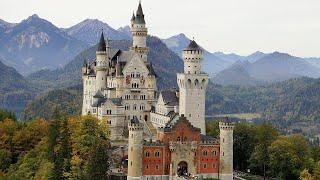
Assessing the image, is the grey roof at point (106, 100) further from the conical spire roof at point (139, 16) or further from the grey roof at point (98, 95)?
the conical spire roof at point (139, 16)

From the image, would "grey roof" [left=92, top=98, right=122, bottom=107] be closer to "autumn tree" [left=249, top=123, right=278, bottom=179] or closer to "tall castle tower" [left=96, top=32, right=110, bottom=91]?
"tall castle tower" [left=96, top=32, right=110, bottom=91]

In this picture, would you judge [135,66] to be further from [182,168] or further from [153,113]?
[182,168]

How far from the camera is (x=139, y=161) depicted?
98.1 metres

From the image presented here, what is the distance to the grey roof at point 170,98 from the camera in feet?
387

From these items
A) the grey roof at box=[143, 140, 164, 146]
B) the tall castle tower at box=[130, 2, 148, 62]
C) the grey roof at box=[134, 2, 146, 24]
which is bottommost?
the grey roof at box=[143, 140, 164, 146]

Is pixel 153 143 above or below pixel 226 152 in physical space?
above

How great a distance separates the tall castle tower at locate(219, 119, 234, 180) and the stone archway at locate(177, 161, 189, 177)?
600cm

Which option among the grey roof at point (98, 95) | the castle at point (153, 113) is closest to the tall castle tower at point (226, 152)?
the castle at point (153, 113)

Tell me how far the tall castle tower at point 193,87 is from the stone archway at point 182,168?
11.7m

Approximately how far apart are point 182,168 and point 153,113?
20.9 metres

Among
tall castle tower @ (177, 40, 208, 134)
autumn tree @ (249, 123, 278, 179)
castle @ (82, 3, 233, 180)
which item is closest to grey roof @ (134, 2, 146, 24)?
castle @ (82, 3, 233, 180)

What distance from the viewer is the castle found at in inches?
3974

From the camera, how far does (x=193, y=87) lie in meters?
113

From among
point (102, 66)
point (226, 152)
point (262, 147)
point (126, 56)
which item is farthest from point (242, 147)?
point (102, 66)
